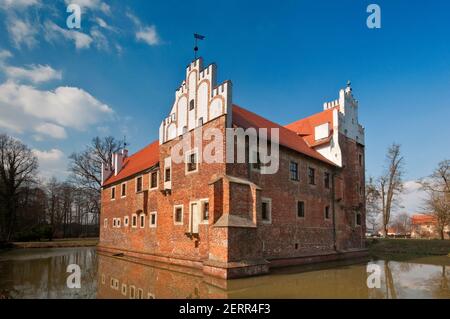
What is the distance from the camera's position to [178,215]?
17891mm

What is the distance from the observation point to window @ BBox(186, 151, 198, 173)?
16.9 meters

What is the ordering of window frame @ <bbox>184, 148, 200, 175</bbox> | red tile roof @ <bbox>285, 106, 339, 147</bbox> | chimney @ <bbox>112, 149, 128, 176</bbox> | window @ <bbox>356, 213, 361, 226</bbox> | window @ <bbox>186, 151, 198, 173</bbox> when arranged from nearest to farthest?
window frame @ <bbox>184, 148, 200, 175</bbox>
window @ <bbox>186, 151, 198, 173</bbox>
red tile roof @ <bbox>285, 106, 339, 147</bbox>
window @ <bbox>356, 213, 361, 226</bbox>
chimney @ <bbox>112, 149, 128, 176</bbox>

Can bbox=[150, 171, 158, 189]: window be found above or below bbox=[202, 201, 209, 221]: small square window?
above

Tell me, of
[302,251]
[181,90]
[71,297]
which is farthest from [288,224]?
[71,297]

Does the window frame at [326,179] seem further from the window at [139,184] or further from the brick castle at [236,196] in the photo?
the window at [139,184]

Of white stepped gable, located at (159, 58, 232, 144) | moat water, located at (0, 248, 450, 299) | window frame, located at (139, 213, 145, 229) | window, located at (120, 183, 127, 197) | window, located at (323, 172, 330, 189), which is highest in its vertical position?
white stepped gable, located at (159, 58, 232, 144)

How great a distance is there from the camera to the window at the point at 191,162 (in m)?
16.9

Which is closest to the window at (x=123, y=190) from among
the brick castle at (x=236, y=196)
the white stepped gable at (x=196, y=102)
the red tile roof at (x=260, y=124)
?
the brick castle at (x=236, y=196)

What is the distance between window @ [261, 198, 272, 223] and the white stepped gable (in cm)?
472

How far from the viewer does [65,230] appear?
48594 mm

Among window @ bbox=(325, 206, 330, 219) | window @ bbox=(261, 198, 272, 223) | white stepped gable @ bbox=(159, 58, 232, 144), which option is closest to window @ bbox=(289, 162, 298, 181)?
window @ bbox=(261, 198, 272, 223)

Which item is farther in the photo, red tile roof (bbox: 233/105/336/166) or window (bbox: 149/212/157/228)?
window (bbox: 149/212/157/228)

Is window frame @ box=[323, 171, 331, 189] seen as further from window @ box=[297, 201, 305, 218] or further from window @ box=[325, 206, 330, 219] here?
window @ box=[297, 201, 305, 218]
